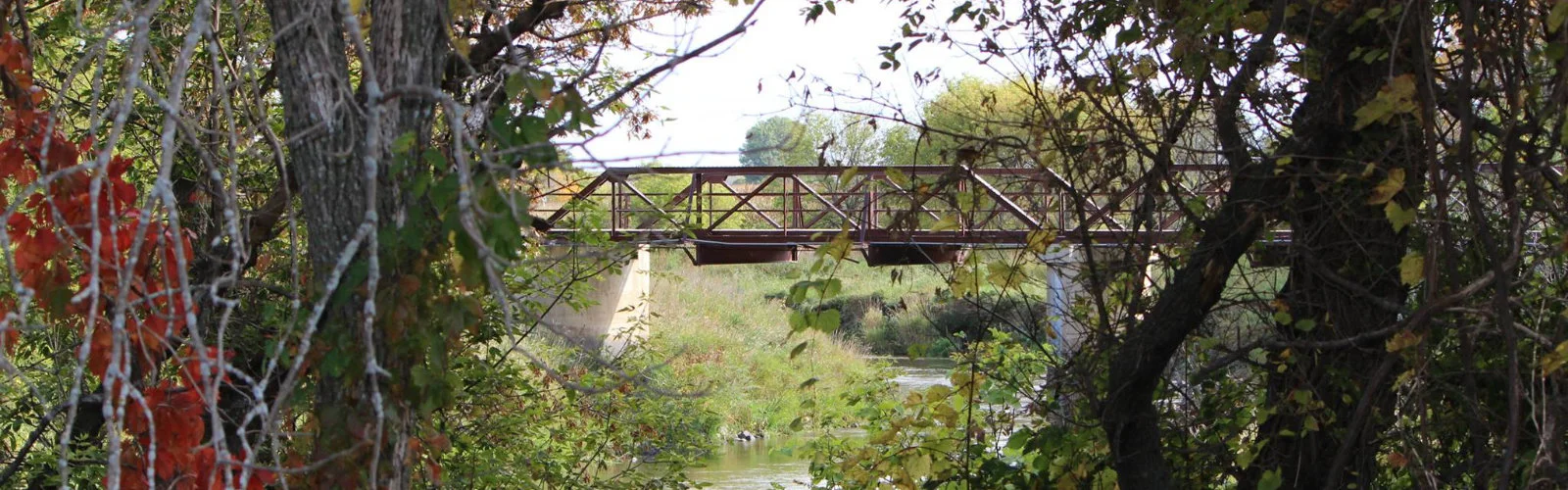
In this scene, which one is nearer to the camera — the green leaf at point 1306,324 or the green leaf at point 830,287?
the green leaf at point 830,287

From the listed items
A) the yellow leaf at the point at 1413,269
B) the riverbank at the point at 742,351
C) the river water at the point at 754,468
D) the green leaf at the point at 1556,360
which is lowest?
the river water at the point at 754,468

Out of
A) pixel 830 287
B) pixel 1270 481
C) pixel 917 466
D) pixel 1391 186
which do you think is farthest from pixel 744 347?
pixel 1391 186

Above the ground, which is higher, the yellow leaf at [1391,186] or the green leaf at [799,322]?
the yellow leaf at [1391,186]

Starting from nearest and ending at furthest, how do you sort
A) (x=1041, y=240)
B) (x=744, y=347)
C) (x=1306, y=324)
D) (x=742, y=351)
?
(x=1306, y=324) → (x=1041, y=240) → (x=742, y=351) → (x=744, y=347)

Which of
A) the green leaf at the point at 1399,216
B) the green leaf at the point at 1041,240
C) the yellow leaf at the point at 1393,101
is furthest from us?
the green leaf at the point at 1041,240

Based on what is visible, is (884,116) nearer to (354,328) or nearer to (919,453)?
(919,453)

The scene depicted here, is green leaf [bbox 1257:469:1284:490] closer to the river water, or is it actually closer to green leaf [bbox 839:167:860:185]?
green leaf [bbox 839:167:860:185]

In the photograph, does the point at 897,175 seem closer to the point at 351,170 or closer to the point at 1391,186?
the point at 1391,186

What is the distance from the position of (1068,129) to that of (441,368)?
4.26ft

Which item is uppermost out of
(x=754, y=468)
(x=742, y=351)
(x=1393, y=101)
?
A: (x=1393, y=101)

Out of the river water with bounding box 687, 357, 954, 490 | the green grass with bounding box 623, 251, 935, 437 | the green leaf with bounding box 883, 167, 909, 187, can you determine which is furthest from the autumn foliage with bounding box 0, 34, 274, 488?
the green grass with bounding box 623, 251, 935, 437

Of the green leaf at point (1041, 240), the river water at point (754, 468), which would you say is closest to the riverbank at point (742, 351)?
the river water at point (754, 468)

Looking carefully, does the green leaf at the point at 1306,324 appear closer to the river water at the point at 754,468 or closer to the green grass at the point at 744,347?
the river water at the point at 754,468

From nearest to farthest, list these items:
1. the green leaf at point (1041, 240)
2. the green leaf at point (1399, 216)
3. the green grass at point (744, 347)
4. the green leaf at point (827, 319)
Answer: the green leaf at point (1399, 216)
the green leaf at point (827, 319)
the green leaf at point (1041, 240)
the green grass at point (744, 347)
